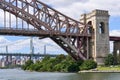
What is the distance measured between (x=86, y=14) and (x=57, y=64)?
65.4ft

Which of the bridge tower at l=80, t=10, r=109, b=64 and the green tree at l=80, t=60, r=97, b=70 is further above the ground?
the bridge tower at l=80, t=10, r=109, b=64

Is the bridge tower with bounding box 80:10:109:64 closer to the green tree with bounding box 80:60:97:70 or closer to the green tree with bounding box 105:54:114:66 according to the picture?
the green tree with bounding box 105:54:114:66

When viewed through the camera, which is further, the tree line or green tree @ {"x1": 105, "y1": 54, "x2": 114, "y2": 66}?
green tree @ {"x1": 105, "y1": 54, "x2": 114, "y2": 66}

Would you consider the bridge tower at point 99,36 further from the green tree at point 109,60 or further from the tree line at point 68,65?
the tree line at point 68,65

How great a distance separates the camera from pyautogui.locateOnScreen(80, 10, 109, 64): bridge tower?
432 feet

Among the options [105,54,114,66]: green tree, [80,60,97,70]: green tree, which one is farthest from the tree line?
[105,54,114,66]: green tree

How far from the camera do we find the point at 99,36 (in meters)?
133

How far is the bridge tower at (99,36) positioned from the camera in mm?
131750

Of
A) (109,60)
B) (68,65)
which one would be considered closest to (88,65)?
(68,65)

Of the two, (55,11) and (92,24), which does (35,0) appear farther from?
(92,24)

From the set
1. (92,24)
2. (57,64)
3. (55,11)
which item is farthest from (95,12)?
(57,64)

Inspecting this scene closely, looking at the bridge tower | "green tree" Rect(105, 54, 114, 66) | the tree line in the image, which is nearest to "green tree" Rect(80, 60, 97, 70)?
the tree line

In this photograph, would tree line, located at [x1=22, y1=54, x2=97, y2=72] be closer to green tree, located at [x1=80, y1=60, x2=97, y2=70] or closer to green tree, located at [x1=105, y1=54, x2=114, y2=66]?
green tree, located at [x1=80, y1=60, x2=97, y2=70]

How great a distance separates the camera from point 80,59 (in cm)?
13050
